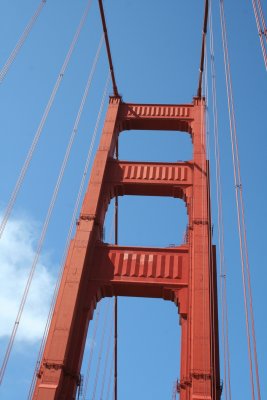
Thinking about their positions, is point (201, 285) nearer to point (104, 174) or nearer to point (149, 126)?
point (104, 174)

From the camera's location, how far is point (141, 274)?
619 inches

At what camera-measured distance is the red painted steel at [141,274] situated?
13.1 metres

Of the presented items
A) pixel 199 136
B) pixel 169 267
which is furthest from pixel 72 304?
pixel 199 136

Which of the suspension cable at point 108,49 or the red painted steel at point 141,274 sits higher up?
the suspension cable at point 108,49

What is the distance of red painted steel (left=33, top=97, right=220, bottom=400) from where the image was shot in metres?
13.1

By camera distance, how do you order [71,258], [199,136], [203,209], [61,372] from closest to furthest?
[61,372]
[71,258]
[203,209]
[199,136]

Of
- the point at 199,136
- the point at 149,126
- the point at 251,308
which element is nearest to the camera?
the point at 251,308

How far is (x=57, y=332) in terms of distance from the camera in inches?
536

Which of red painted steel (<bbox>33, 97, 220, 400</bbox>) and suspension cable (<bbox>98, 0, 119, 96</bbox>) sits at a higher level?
suspension cable (<bbox>98, 0, 119, 96</bbox>)

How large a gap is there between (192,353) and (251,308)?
3.39 meters

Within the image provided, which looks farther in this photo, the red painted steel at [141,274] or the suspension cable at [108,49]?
the suspension cable at [108,49]

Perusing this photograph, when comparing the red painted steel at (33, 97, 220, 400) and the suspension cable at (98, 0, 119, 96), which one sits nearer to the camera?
the red painted steel at (33, 97, 220, 400)

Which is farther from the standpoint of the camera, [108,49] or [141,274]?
[108,49]

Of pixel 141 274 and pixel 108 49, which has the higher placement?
pixel 108 49
